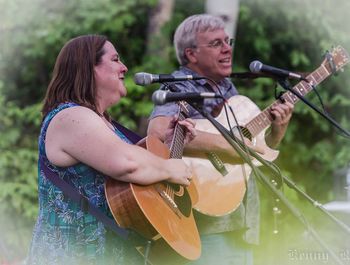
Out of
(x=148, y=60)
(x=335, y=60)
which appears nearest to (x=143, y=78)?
(x=335, y=60)

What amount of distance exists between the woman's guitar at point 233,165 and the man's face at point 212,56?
16cm

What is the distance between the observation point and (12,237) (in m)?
6.57

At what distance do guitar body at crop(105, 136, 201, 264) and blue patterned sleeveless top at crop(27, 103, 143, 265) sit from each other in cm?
8

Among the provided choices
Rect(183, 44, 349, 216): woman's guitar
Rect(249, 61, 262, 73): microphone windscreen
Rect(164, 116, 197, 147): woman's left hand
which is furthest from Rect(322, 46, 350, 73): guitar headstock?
Rect(164, 116, 197, 147): woman's left hand

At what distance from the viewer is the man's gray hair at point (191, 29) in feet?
12.9

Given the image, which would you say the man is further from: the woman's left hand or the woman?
the woman

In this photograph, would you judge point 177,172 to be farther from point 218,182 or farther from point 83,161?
point 218,182

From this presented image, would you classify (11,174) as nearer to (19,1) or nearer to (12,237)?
(12,237)

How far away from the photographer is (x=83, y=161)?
2.81m

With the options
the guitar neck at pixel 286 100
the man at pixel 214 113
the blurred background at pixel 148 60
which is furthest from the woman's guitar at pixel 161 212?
the blurred background at pixel 148 60

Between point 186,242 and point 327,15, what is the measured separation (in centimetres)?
459

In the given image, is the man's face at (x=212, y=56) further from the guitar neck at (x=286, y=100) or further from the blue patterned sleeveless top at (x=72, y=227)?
the blue patterned sleeveless top at (x=72, y=227)

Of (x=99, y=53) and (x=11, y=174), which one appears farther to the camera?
(x=11, y=174)

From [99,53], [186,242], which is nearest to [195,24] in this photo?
[99,53]
